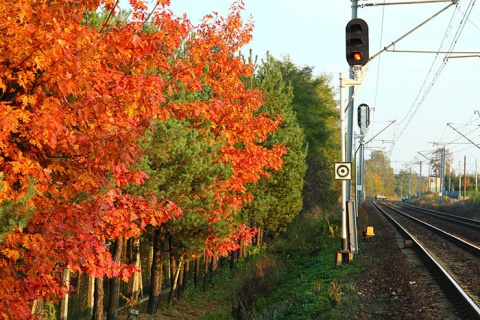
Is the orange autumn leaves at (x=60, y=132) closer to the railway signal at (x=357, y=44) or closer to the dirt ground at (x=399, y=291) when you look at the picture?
the dirt ground at (x=399, y=291)

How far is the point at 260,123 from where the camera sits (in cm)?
1706

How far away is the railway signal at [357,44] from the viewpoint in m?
13.9

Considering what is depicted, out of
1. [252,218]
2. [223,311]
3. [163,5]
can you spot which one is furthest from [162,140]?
[252,218]

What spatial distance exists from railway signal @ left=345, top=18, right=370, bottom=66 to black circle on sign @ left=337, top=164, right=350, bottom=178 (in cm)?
397

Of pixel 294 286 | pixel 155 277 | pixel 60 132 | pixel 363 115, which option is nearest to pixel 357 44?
pixel 294 286

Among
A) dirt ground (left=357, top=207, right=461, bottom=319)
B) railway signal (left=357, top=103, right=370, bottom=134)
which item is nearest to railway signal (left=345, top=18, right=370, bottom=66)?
dirt ground (left=357, top=207, right=461, bottom=319)

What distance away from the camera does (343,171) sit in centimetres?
1708

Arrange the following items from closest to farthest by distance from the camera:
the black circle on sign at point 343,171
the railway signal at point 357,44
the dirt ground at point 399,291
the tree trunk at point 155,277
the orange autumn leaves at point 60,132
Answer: the orange autumn leaves at point 60,132, the dirt ground at point 399,291, the railway signal at point 357,44, the black circle on sign at point 343,171, the tree trunk at point 155,277

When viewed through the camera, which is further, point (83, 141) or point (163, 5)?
point (163, 5)

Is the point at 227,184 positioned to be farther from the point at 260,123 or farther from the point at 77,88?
the point at 77,88

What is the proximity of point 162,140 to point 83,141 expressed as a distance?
25.1 feet

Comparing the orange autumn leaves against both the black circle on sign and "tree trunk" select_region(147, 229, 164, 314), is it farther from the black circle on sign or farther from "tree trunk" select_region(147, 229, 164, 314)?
"tree trunk" select_region(147, 229, 164, 314)

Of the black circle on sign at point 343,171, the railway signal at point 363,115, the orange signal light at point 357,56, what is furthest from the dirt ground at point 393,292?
the railway signal at point 363,115

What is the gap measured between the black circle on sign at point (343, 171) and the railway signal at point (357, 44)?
3.97 meters
